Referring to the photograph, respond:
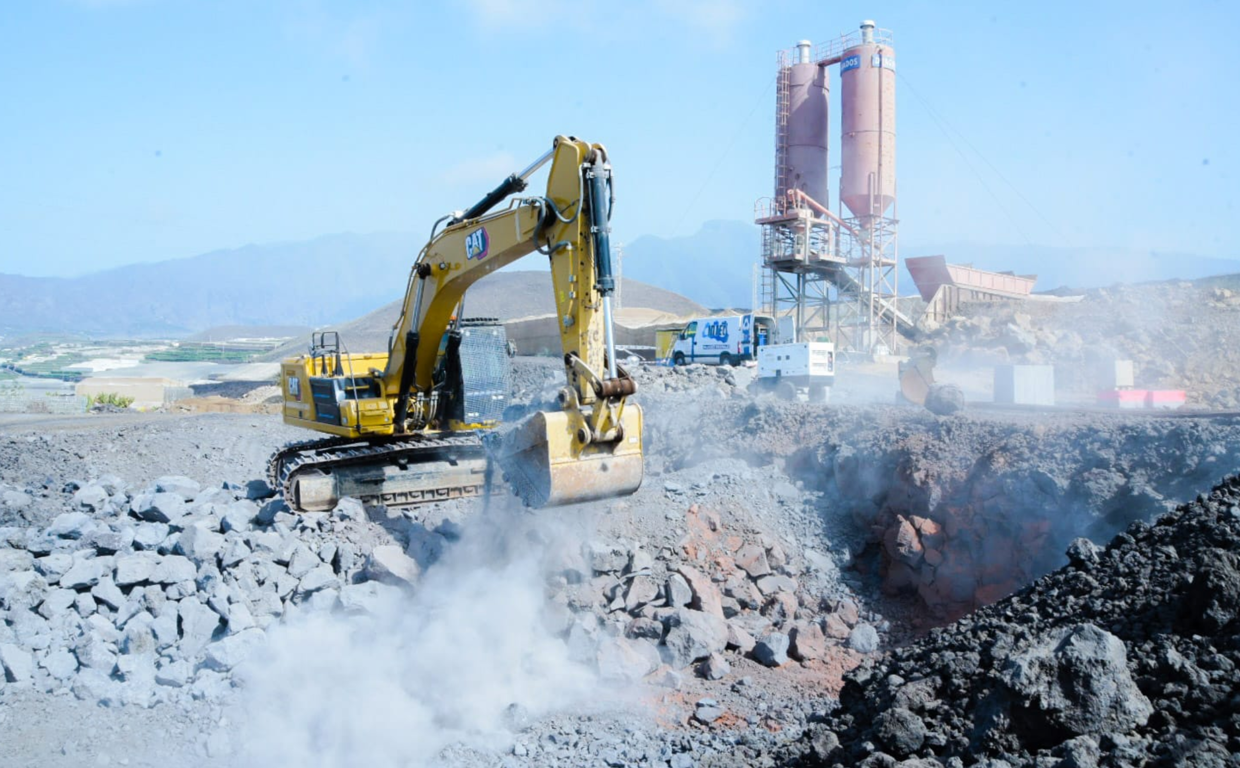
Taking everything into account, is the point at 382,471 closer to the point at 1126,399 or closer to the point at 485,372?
the point at 485,372

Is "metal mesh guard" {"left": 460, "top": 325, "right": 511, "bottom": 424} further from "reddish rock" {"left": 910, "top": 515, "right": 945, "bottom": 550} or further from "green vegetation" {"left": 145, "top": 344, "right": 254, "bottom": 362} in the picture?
"green vegetation" {"left": 145, "top": 344, "right": 254, "bottom": 362}

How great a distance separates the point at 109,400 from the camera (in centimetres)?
2706

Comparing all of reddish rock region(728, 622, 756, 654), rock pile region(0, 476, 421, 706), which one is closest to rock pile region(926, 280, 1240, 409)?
reddish rock region(728, 622, 756, 654)

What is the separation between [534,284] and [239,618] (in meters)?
67.2

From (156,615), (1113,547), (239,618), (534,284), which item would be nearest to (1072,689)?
(1113,547)

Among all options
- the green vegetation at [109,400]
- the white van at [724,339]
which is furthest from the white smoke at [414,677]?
the green vegetation at [109,400]

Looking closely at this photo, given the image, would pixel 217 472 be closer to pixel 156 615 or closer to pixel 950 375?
pixel 156 615

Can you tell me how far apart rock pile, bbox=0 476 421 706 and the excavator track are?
2.68 ft

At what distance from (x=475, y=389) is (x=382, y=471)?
1470mm

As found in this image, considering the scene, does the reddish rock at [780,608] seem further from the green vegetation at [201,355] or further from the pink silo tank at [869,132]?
the green vegetation at [201,355]

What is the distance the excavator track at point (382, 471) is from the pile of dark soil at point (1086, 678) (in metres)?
6.44

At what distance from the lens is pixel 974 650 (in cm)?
480

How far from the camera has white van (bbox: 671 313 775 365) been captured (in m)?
26.0

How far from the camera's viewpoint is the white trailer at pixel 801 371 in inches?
770
